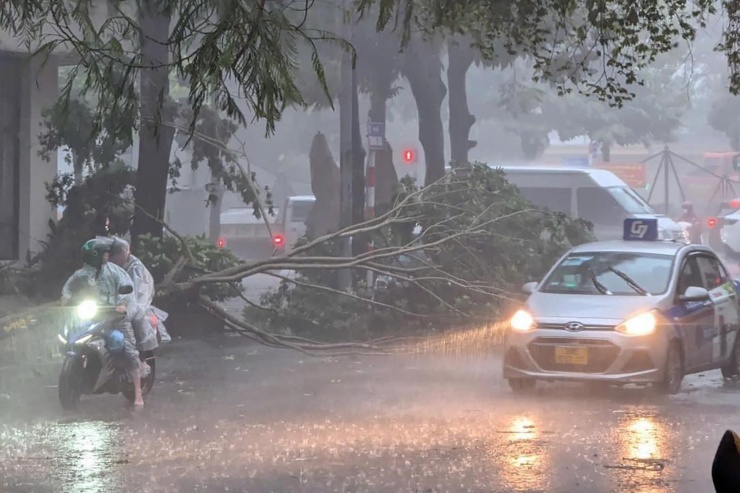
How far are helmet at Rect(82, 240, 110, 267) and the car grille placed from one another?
162 inches

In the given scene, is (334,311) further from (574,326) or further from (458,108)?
(458,108)

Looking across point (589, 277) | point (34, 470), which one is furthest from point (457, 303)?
point (34, 470)

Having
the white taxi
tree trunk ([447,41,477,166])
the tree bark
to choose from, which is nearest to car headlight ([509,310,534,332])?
the white taxi

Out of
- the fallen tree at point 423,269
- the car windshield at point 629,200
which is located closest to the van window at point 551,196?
the car windshield at point 629,200

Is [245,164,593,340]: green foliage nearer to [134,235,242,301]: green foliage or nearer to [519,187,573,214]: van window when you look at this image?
[134,235,242,301]: green foliage

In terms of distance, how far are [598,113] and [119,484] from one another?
50970 mm

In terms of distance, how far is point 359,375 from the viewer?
50.4 feet

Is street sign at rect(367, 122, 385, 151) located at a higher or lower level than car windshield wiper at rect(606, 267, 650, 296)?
higher

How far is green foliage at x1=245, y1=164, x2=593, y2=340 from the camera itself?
17016 mm

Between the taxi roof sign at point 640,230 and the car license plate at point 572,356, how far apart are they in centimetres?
290

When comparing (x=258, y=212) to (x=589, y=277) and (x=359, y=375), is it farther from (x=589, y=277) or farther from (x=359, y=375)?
(x=589, y=277)

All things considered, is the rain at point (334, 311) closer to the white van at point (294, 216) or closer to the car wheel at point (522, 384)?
the car wheel at point (522, 384)

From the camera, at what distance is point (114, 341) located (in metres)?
12.2

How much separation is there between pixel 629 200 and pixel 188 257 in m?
14.0
